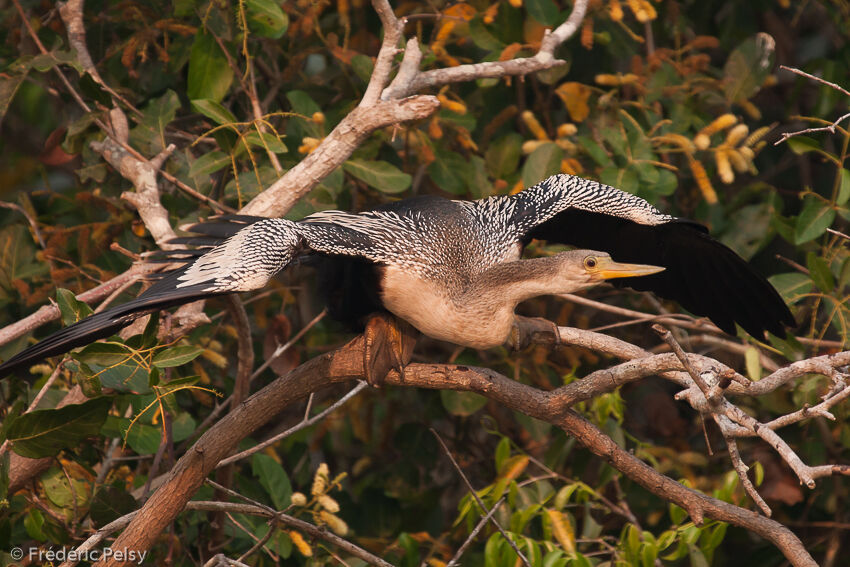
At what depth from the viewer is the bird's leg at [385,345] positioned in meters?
2.61

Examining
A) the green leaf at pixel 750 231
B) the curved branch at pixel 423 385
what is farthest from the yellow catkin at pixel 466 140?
the curved branch at pixel 423 385

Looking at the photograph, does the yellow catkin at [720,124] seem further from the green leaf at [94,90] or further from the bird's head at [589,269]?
the green leaf at [94,90]

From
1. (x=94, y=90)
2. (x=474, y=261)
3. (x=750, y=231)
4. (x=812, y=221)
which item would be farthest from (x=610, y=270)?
(x=94, y=90)

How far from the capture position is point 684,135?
350cm

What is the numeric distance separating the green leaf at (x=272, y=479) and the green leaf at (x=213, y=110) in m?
1.02

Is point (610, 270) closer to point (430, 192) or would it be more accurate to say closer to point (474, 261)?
point (474, 261)

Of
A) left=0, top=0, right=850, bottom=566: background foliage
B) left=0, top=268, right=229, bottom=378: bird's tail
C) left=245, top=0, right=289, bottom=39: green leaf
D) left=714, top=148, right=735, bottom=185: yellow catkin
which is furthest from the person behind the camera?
left=714, top=148, right=735, bottom=185: yellow catkin

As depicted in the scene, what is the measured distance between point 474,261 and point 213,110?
2.92 feet

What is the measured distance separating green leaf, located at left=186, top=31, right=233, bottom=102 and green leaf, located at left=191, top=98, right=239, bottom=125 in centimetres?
18

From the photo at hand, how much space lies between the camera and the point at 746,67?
11.6 ft

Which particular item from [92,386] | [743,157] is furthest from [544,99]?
[92,386]

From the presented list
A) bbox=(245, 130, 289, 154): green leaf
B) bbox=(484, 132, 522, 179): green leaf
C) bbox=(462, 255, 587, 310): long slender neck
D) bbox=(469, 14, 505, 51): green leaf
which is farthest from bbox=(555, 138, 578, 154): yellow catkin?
bbox=(245, 130, 289, 154): green leaf

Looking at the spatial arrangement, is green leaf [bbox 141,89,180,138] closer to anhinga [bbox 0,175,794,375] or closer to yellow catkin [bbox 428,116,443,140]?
anhinga [bbox 0,175,794,375]

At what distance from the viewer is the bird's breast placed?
8.68 feet
